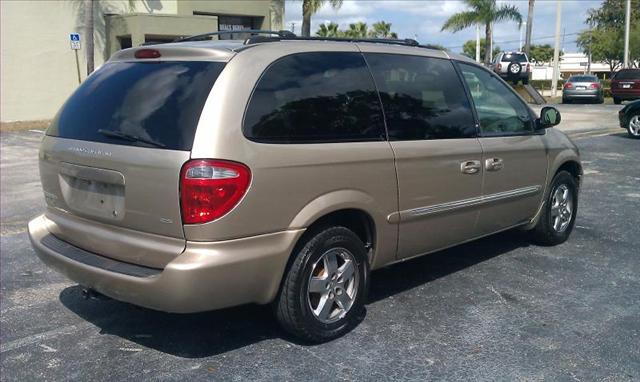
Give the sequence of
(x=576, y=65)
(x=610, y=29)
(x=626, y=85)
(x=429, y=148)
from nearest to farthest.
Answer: (x=429, y=148), (x=626, y=85), (x=610, y=29), (x=576, y=65)

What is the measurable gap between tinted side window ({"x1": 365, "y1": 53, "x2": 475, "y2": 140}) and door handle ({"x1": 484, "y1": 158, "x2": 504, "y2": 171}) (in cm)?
27

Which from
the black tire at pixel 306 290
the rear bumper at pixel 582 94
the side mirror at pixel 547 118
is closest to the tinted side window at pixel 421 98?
the black tire at pixel 306 290

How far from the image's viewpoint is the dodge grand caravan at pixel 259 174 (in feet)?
10.9

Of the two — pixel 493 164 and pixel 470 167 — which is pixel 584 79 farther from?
pixel 470 167

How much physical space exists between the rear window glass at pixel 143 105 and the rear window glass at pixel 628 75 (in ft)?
95.3

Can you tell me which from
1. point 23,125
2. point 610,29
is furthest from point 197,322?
point 610,29

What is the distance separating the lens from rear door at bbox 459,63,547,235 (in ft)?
16.2

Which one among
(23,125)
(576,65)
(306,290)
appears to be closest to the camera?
(306,290)

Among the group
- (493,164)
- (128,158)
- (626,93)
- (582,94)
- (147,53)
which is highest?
(147,53)

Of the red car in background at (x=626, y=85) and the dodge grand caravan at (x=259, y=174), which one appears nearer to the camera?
the dodge grand caravan at (x=259, y=174)

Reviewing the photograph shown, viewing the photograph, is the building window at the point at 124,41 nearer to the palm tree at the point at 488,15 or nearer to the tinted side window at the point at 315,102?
the palm tree at the point at 488,15

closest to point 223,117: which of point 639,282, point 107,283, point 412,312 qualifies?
point 107,283

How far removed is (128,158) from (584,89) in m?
30.1

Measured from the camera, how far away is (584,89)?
30.0 m
